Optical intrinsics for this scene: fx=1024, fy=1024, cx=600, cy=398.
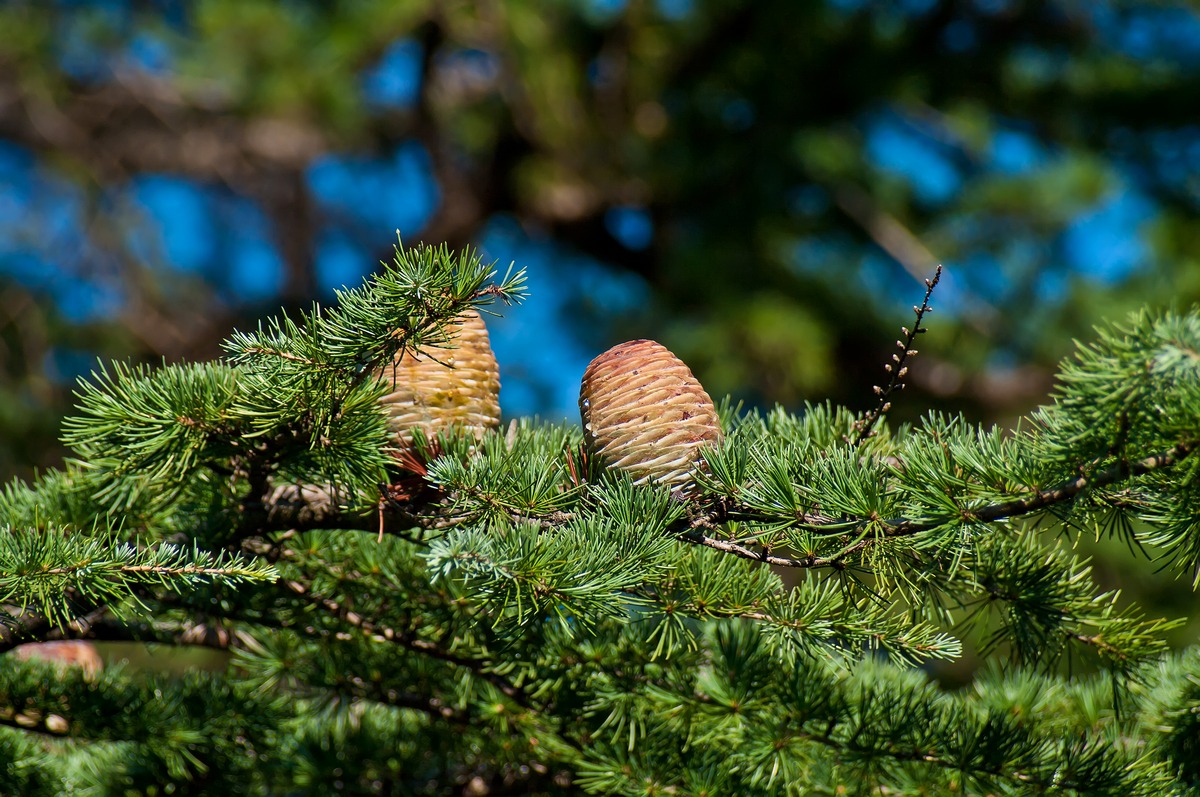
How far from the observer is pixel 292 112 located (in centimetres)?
312

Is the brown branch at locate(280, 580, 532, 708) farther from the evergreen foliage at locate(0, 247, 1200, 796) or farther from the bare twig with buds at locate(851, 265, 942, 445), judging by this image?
the bare twig with buds at locate(851, 265, 942, 445)

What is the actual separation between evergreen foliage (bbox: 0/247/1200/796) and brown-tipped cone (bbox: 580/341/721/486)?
2 centimetres

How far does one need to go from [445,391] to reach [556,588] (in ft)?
0.69

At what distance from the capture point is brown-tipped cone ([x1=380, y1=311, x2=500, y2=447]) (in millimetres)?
692

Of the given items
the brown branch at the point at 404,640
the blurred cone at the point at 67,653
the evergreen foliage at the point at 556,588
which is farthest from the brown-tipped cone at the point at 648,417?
the blurred cone at the point at 67,653

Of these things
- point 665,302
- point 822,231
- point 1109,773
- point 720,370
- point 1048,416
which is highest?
point 822,231

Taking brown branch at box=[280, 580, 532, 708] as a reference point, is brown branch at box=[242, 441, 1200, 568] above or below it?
above

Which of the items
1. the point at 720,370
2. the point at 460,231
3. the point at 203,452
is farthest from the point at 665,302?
the point at 203,452

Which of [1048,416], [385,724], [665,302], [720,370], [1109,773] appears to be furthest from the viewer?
[665,302]

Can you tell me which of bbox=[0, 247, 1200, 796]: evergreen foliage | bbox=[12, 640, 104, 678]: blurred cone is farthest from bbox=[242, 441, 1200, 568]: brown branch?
bbox=[12, 640, 104, 678]: blurred cone

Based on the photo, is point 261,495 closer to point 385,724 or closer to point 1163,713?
point 385,724

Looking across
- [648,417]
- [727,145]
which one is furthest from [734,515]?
[727,145]

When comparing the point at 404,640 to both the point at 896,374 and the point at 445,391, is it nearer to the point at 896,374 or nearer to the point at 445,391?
the point at 445,391

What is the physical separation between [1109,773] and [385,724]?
20.9 inches
